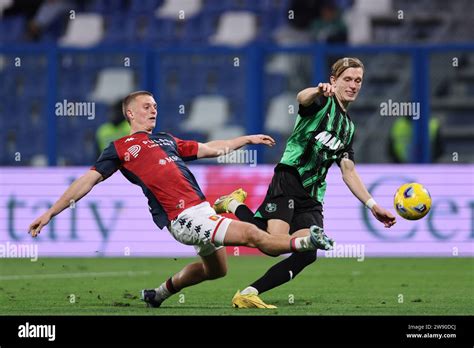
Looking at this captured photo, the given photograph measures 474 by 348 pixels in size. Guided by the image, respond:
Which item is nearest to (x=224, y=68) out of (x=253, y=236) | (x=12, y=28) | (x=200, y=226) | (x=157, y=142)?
(x=12, y=28)

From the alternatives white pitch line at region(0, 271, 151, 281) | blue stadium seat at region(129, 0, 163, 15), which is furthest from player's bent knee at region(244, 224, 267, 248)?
blue stadium seat at region(129, 0, 163, 15)

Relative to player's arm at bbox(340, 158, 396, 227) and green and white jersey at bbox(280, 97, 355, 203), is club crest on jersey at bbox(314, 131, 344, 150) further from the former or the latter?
player's arm at bbox(340, 158, 396, 227)

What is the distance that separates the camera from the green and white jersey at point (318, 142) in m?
9.93

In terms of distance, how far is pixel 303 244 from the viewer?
8766 millimetres

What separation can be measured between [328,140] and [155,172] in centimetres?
151

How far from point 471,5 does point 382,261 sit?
7.96 metres

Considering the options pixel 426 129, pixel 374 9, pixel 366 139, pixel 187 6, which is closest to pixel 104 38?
pixel 187 6

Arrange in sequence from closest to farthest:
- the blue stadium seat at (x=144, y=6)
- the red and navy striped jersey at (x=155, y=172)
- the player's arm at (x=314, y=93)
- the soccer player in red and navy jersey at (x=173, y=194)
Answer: the player's arm at (x=314, y=93)
the soccer player in red and navy jersey at (x=173, y=194)
the red and navy striped jersey at (x=155, y=172)
the blue stadium seat at (x=144, y=6)

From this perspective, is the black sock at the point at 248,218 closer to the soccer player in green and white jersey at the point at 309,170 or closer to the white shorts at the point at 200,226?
the soccer player in green and white jersey at the point at 309,170

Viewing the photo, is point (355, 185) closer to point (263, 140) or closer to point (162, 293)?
point (263, 140)

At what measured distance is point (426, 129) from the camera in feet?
57.0

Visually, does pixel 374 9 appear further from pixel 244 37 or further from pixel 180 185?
pixel 180 185

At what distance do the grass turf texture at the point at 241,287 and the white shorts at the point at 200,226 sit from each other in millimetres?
569

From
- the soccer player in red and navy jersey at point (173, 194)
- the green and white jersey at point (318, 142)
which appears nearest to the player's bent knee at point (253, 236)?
the soccer player in red and navy jersey at point (173, 194)
